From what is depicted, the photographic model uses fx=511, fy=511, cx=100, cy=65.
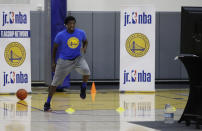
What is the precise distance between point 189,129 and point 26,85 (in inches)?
305

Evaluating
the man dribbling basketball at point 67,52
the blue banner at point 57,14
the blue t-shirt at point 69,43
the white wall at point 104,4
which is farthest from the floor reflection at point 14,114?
the white wall at point 104,4

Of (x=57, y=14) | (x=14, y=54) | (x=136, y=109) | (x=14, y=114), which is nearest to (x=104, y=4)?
(x=57, y=14)

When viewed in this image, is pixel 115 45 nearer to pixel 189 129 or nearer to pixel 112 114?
pixel 112 114

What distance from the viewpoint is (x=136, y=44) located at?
1588 centimetres

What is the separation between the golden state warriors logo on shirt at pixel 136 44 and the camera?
52.0 feet

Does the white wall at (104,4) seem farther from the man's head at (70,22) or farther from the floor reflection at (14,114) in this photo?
the man's head at (70,22)

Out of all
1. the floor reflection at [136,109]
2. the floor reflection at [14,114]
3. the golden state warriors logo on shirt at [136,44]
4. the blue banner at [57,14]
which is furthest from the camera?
the blue banner at [57,14]

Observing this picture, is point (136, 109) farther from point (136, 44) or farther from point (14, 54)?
point (14, 54)

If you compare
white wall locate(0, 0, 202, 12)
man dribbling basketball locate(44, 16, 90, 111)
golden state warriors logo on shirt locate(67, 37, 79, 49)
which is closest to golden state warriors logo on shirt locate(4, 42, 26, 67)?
white wall locate(0, 0, 202, 12)

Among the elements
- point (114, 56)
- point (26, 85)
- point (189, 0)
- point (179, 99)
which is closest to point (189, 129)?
point (179, 99)

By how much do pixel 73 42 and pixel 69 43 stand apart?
0.30ft

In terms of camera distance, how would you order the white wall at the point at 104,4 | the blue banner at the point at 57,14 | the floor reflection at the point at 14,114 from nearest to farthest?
the floor reflection at the point at 14,114, the blue banner at the point at 57,14, the white wall at the point at 104,4

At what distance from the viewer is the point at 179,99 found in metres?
14.3

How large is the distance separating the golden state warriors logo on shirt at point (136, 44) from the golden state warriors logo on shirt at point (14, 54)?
10.6 ft
